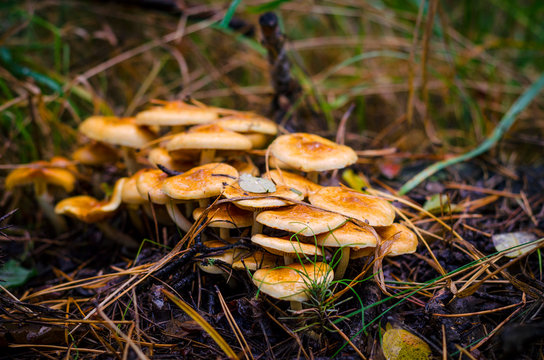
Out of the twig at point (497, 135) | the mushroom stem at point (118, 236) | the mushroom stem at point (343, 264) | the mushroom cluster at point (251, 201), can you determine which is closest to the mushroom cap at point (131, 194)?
the mushroom cluster at point (251, 201)

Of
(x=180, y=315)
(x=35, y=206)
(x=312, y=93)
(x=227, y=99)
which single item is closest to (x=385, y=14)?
(x=312, y=93)

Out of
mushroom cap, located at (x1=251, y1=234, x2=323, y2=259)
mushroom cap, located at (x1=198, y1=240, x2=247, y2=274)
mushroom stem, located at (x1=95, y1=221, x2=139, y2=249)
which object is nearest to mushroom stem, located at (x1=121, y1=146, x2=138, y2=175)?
mushroom stem, located at (x1=95, y1=221, x2=139, y2=249)

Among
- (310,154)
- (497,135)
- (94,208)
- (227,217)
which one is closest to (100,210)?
(94,208)

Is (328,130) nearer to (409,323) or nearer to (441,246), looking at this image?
(441,246)

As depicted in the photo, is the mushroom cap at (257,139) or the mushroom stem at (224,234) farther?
the mushroom cap at (257,139)

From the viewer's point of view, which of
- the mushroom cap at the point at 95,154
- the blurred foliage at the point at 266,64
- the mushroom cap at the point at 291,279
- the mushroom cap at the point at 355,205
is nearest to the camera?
the mushroom cap at the point at 291,279

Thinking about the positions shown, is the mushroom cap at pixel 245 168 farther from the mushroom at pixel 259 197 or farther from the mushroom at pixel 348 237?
the mushroom at pixel 348 237

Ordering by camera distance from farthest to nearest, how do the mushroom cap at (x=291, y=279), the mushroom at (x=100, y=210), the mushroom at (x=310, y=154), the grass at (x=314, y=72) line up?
the grass at (x=314, y=72), the mushroom at (x=100, y=210), the mushroom at (x=310, y=154), the mushroom cap at (x=291, y=279)

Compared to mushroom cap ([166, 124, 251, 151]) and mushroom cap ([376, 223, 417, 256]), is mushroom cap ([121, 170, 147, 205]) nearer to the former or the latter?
mushroom cap ([166, 124, 251, 151])
